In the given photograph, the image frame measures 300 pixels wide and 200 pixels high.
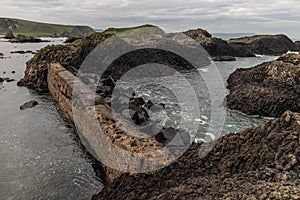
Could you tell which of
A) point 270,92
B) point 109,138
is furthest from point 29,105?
point 270,92

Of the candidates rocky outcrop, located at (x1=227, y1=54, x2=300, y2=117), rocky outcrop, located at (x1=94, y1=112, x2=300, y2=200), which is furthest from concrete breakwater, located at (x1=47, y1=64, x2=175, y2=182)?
rocky outcrop, located at (x1=227, y1=54, x2=300, y2=117)

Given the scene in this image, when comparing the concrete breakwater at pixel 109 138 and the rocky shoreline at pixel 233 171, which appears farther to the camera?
the concrete breakwater at pixel 109 138

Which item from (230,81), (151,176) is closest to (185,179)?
(151,176)

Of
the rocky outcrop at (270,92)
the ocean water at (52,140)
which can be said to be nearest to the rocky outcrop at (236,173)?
the ocean water at (52,140)

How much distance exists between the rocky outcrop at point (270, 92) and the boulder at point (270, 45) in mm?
57195

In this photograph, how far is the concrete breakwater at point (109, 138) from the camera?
1182cm

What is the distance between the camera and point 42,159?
52.7 feet

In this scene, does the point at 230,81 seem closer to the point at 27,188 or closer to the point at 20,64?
the point at 27,188

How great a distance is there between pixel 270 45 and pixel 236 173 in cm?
9232

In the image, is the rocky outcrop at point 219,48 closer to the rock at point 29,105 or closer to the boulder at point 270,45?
the boulder at point 270,45

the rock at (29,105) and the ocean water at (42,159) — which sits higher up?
the rock at (29,105)

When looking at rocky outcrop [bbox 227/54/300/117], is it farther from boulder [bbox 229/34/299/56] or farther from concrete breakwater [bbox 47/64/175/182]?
boulder [bbox 229/34/299/56]

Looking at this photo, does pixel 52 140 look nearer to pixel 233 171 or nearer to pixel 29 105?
pixel 29 105

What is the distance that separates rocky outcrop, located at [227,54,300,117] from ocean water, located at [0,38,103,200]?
50.9 ft
